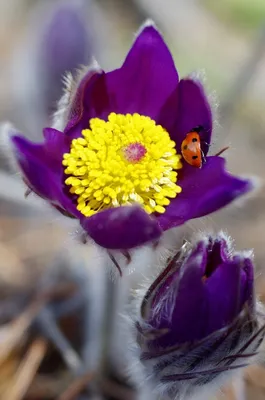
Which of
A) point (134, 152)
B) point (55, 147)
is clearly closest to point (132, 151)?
Answer: point (134, 152)

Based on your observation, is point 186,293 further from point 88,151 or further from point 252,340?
point 88,151

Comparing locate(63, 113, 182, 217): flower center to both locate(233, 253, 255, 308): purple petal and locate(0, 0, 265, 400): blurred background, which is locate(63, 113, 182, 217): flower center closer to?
locate(0, 0, 265, 400): blurred background

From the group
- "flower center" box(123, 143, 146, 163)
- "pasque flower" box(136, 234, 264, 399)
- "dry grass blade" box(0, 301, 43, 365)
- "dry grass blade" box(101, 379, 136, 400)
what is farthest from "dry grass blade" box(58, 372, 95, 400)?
"flower center" box(123, 143, 146, 163)

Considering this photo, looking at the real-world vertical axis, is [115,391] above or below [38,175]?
below

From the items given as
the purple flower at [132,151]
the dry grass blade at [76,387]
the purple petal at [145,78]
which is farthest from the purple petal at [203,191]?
the dry grass blade at [76,387]

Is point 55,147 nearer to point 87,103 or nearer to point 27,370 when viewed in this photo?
point 87,103

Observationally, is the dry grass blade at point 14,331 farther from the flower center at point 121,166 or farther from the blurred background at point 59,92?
the flower center at point 121,166

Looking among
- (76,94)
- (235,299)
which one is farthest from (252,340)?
(76,94)
